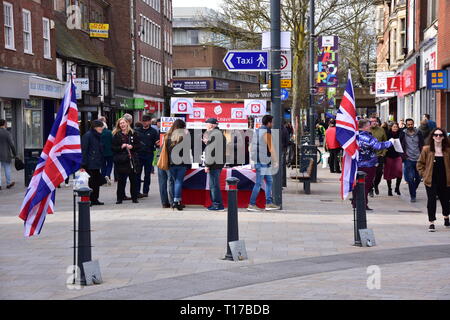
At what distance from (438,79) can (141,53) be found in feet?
143

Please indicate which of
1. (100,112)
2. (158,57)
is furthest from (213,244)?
(158,57)

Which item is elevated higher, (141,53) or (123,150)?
(141,53)

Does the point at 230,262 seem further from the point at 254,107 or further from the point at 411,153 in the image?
the point at 254,107

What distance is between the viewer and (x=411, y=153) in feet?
57.2

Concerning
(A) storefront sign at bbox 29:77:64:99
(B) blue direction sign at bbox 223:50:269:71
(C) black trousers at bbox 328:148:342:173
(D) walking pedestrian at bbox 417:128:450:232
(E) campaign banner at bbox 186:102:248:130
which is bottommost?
(C) black trousers at bbox 328:148:342:173

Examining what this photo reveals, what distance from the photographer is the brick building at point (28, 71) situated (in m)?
30.5

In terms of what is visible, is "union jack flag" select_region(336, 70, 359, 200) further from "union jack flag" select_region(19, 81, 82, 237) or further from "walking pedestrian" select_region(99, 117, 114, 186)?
"walking pedestrian" select_region(99, 117, 114, 186)

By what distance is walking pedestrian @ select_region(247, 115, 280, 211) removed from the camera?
14.5 metres

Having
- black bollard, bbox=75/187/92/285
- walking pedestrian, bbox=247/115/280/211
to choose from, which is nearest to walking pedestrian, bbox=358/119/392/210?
walking pedestrian, bbox=247/115/280/211

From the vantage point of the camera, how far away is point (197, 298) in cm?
717

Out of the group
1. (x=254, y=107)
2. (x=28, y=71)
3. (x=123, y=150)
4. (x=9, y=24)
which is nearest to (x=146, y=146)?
(x=123, y=150)

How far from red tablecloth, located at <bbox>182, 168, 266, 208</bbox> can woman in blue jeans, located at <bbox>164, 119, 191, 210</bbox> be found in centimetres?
44

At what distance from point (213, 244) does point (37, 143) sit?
25.4 m

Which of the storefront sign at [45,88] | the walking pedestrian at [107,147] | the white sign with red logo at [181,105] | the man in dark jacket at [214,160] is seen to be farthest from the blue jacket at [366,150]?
the storefront sign at [45,88]
